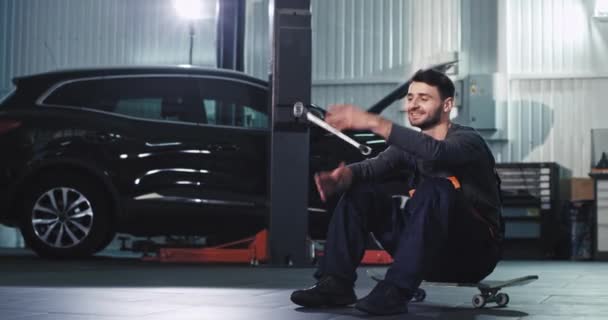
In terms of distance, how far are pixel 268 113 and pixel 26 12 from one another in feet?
18.8

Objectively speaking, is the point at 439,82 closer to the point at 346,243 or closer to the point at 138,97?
the point at 346,243

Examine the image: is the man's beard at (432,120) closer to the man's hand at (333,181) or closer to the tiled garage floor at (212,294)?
the man's hand at (333,181)

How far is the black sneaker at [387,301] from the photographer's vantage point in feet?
9.43

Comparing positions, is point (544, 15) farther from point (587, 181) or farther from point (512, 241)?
point (512, 241)

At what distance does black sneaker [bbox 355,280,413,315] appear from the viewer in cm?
288

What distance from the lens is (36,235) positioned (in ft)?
21.6

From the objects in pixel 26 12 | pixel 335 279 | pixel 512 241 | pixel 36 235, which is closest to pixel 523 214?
pixel 512 241

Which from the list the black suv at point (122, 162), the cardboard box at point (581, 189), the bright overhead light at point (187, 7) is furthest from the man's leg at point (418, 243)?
the bright overhead light at point (187, 7)

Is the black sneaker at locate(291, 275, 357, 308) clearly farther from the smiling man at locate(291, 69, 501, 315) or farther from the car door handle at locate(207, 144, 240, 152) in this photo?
the car door handle at locate(207, 144, 240, 152)

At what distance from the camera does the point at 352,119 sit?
2.78m

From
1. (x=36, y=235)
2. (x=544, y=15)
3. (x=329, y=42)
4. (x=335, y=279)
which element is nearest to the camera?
(x=335, y=279)

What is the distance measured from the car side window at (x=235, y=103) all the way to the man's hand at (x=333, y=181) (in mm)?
3666

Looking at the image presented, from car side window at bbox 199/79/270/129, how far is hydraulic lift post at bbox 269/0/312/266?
665 mm

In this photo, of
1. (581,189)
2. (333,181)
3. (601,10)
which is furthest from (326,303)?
(601,10)
